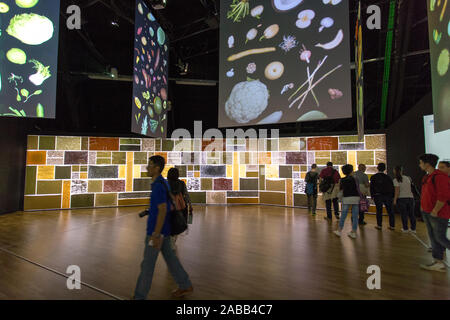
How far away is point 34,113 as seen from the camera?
482cm

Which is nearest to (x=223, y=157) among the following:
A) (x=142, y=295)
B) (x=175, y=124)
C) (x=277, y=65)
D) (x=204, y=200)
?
(x=204, y=200)

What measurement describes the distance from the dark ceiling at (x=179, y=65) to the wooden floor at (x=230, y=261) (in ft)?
15.7

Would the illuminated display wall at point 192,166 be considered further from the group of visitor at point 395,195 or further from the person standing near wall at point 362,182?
the person standing near wall at point 362,182

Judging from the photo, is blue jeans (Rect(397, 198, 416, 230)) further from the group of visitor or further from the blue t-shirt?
the blue t-shirt

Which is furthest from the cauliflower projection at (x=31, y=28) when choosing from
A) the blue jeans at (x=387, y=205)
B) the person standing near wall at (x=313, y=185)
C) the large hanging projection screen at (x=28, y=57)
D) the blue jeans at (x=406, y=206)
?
the blue jeans at (x=406, y=206)

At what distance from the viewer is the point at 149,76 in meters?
6.68

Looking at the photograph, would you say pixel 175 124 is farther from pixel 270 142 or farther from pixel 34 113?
pixel 34 113

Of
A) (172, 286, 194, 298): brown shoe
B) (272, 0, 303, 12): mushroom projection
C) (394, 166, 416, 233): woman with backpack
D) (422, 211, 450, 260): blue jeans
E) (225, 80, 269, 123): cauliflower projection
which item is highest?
(272, 0, 303, 12): mushroom projection

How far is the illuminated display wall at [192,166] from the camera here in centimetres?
780

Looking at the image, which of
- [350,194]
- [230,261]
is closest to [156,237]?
[230,261]

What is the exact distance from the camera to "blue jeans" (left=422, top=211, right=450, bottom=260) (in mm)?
2863

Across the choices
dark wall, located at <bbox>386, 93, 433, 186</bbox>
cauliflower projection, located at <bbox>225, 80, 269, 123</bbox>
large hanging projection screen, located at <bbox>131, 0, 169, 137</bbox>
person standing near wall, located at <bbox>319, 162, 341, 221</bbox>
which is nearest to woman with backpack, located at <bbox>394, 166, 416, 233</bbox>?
person standing near wall, located at <bbox>319, 162, 341, 221</bbox>

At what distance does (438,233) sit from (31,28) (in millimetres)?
7497

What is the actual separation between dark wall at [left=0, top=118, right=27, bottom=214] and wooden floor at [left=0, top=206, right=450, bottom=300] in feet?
6.06
